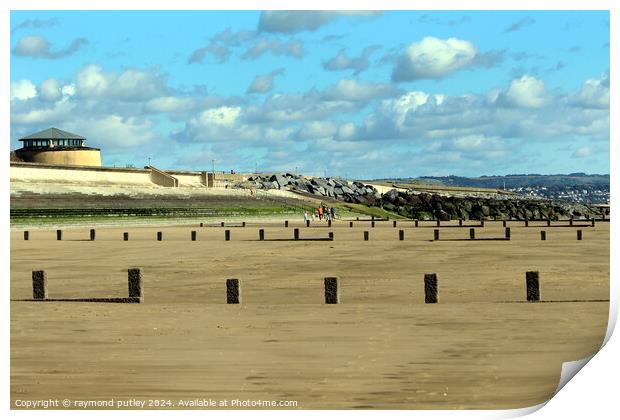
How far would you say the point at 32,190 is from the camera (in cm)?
7462

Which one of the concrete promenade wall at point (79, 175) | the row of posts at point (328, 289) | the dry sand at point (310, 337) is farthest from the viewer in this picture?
the concrete promenade wall at point (79, 175)

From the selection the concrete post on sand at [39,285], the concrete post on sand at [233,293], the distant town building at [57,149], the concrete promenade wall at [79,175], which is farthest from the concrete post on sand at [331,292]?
the distant town building at [57,149]

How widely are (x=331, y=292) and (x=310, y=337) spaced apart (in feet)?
14.7

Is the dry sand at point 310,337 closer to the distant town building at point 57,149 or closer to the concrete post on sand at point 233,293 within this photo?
the concrete post on sand at point 233,293

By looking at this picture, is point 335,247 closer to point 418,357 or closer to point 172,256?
point 172,256

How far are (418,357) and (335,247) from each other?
2957cm

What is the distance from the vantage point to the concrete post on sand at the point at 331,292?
1995cm

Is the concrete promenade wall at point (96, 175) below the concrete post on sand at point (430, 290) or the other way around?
the other way around

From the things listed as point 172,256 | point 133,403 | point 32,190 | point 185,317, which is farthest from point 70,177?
point 133,403

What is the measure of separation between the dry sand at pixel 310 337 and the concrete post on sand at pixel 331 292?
27 cm

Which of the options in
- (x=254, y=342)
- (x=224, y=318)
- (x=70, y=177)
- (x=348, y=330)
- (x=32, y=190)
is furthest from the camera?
(x=70, y=177)

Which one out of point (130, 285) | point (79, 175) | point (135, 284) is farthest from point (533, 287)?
point (79, 175)

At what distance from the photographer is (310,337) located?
15586 millimetres

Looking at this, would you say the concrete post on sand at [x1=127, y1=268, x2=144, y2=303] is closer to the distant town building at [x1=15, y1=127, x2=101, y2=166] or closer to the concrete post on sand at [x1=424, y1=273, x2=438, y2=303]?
the concrete post on sand at [x1=424, y1=273, x2=438, y2=303]
